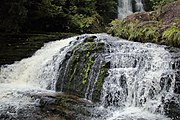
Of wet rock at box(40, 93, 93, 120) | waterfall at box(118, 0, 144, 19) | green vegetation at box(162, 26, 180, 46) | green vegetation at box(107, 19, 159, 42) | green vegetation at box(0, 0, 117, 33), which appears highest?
waterfall at box(118, 0, 144, 19)

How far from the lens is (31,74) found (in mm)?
12258

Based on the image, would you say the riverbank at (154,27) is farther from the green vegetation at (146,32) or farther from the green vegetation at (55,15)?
the green vegetation at (55,15)

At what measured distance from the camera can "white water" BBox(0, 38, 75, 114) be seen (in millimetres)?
10172

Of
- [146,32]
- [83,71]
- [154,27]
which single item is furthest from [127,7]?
[83,71]

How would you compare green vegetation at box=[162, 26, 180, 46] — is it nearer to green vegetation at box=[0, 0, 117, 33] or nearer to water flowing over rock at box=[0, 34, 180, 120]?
water flowing over rock at box=[0, 34, 180, 120]

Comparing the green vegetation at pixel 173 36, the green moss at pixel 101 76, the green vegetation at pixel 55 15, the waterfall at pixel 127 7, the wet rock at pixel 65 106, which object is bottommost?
the wet rock at pixel 65 106

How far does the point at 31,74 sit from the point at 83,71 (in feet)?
8.15

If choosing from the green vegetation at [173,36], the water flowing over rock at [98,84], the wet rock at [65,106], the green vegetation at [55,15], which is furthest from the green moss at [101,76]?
the green vegetation at [55,15]

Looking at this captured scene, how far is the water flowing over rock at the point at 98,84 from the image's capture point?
8602 mm

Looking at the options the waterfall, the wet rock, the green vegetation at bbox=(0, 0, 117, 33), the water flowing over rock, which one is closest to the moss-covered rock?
the water flowing over rock

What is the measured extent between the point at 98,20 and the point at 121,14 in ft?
11.6

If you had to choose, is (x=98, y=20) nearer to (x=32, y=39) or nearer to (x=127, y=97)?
(x=32, y=39)

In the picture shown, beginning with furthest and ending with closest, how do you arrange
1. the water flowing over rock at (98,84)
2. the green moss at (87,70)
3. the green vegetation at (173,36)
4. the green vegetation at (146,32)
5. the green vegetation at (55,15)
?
the green vegetation at (55,15), the green vegetation at (146,32), the green vegetation at (173,36), the green moss at (87,70), the water flowing over rock at (98,84)

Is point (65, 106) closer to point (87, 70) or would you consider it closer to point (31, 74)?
point (87, 70)
